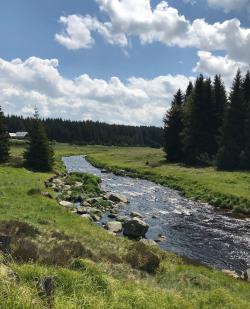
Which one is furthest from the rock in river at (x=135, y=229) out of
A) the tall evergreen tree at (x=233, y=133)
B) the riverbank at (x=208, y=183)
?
the tall evergreen tree at (x=233, y=133)

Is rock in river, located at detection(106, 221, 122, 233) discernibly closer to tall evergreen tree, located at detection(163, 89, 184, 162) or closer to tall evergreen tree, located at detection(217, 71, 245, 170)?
tall evergreen tree, located at detection(217, 71, 245, 170)

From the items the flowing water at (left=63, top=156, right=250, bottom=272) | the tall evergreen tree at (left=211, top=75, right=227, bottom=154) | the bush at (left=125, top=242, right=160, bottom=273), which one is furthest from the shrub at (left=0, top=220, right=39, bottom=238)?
the tall evergreen tree at (left=211, top=75, right=227, bottom=154)

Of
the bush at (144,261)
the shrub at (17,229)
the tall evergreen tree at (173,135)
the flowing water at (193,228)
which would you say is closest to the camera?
the bush at (144,261)

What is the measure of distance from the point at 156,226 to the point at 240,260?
9.38 m

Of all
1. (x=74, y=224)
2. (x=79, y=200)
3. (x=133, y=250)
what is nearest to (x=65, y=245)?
Result: (x=133, y=250)

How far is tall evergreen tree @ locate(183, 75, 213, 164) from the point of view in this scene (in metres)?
79.1

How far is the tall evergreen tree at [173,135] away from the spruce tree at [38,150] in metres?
28.3

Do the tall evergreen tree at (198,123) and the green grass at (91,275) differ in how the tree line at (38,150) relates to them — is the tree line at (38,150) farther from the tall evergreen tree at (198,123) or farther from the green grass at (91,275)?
the green grass at (91,275)

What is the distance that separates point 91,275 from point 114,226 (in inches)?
745

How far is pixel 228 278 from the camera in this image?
20141 mm

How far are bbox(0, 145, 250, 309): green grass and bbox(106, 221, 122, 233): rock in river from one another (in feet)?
7.44

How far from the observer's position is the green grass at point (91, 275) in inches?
368

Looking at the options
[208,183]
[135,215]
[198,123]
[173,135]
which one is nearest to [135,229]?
[135,215]

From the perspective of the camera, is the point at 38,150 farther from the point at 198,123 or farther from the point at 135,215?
the point at 135,215
